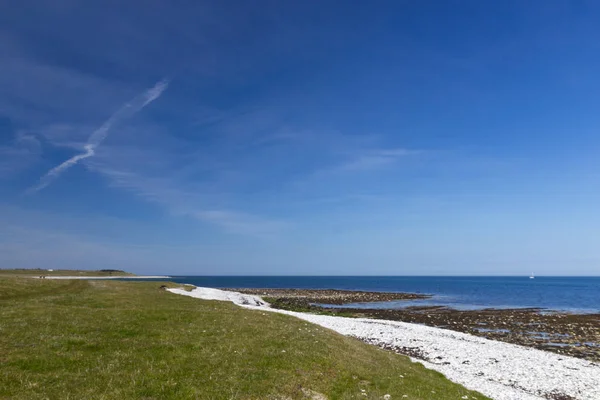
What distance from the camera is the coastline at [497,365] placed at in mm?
28438

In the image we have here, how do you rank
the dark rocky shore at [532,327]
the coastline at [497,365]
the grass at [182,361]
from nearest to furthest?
the grass at [182,361]
the coastline at [497,365]
the dark rocky shore at [532,327]

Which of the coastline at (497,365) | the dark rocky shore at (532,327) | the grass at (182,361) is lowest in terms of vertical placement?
the dark rocky shore at (532,327)

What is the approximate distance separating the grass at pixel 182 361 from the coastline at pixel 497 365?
597 cm

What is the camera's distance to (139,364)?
61.2 feet

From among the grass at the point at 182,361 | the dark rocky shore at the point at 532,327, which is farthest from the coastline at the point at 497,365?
the grass at the point at 182,361

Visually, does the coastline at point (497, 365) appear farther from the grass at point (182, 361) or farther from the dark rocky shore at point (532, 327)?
the grass at point (182, 361)

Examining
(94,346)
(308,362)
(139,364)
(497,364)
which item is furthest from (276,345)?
(497,364)

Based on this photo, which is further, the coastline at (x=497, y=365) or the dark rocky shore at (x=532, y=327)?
the dark rocky shore at (x=532, y=327)

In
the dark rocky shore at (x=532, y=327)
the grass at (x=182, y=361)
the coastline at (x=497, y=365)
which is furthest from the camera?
the dark rocky shore at (x=532, y=327)

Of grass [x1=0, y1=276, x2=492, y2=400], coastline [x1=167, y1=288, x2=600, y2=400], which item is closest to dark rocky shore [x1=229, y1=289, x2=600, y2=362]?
coastline [x1=167, y1=288, x2=600, y2=400]

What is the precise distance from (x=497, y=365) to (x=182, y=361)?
29409 mm

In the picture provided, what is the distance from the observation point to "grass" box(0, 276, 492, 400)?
16.0 metres

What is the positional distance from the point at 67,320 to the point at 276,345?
14.9m

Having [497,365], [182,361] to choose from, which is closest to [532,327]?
[497,365]
